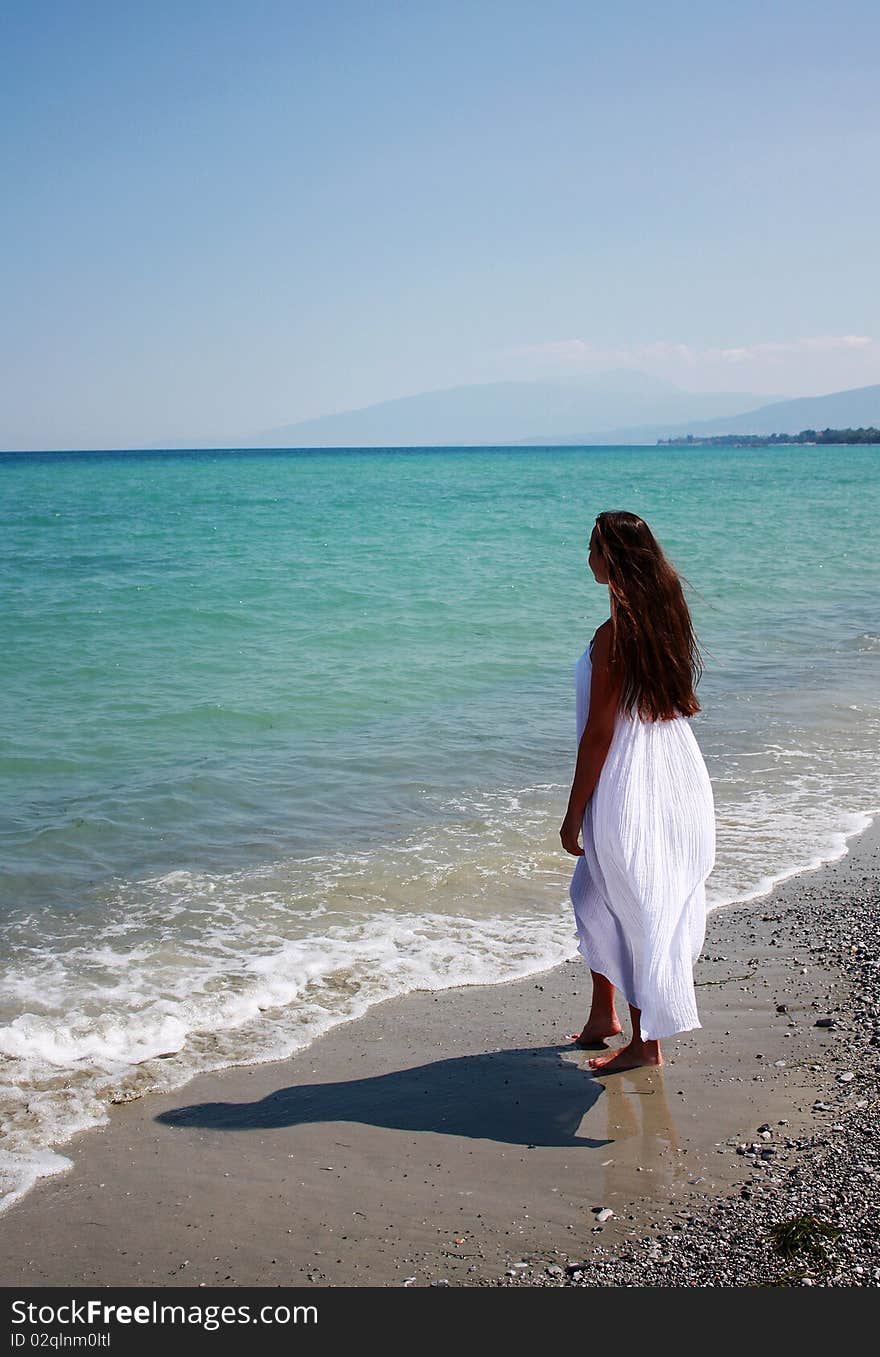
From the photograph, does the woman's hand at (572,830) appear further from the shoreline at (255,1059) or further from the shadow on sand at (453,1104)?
the shoreline at (255,1059)

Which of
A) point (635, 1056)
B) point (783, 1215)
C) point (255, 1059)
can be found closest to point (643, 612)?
point (635, 1056)

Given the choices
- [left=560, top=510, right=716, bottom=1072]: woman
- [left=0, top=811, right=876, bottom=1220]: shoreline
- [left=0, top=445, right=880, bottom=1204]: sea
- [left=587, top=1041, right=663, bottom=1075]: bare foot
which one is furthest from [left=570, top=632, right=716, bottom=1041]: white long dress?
[left=0, top=811, right=876, bottom=1220]: shoreline

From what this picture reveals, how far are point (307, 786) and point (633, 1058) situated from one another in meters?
4.82

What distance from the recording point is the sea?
5262 mm

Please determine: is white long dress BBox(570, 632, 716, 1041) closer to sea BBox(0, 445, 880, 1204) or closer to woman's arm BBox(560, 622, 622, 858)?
woman's arm BBox(560, 622, 622, 858)

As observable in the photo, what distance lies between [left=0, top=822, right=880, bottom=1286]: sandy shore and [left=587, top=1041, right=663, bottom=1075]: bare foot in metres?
0.04

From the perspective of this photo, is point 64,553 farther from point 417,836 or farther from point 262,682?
point 417,836

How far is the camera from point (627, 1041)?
15.5ft

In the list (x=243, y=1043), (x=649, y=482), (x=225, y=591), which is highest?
(x=649, y=482)

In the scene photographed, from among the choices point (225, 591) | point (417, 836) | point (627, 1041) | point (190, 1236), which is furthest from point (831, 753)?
point (225, 591)

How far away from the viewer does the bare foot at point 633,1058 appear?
4.39 m

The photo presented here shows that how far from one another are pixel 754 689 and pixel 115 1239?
1012cm

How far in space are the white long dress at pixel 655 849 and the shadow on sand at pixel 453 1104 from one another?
0.46 metres

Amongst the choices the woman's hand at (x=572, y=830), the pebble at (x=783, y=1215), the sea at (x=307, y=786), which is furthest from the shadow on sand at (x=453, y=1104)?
the woman's hand at (x=572, y=830)
